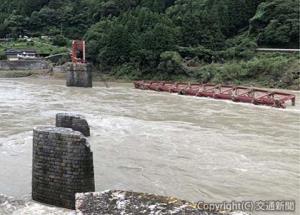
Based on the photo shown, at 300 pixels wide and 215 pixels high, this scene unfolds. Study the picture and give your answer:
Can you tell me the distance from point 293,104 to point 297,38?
3571 cm

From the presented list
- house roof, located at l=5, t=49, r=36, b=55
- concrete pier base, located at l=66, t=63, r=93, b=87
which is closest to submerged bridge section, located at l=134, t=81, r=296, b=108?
concrete pier base, located at l=66, t=63, r=93, b=87

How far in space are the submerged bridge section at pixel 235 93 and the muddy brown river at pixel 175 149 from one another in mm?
1403

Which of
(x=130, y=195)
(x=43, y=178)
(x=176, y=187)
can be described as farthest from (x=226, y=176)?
(x=130, y=195)

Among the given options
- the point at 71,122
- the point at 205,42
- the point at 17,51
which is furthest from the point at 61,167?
the point at 17,51

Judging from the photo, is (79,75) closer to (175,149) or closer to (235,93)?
(235,93)

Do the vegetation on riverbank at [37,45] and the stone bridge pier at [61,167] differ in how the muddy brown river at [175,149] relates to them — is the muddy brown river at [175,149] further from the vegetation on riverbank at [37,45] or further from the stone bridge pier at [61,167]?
the vegetation on riverbank at [37,45]

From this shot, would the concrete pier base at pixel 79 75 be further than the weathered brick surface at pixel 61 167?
Yes

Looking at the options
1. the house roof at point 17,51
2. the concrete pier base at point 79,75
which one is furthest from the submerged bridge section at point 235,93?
the house roof at point 17,51

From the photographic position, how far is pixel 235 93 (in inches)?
1745

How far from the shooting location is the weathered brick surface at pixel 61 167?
1375 centimetres

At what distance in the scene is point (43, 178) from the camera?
1438 cm

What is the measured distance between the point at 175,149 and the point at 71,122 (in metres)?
4.65

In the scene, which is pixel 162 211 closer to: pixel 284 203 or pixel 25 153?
pixel 284 203

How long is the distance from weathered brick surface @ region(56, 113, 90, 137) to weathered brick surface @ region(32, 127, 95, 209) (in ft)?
22.5
